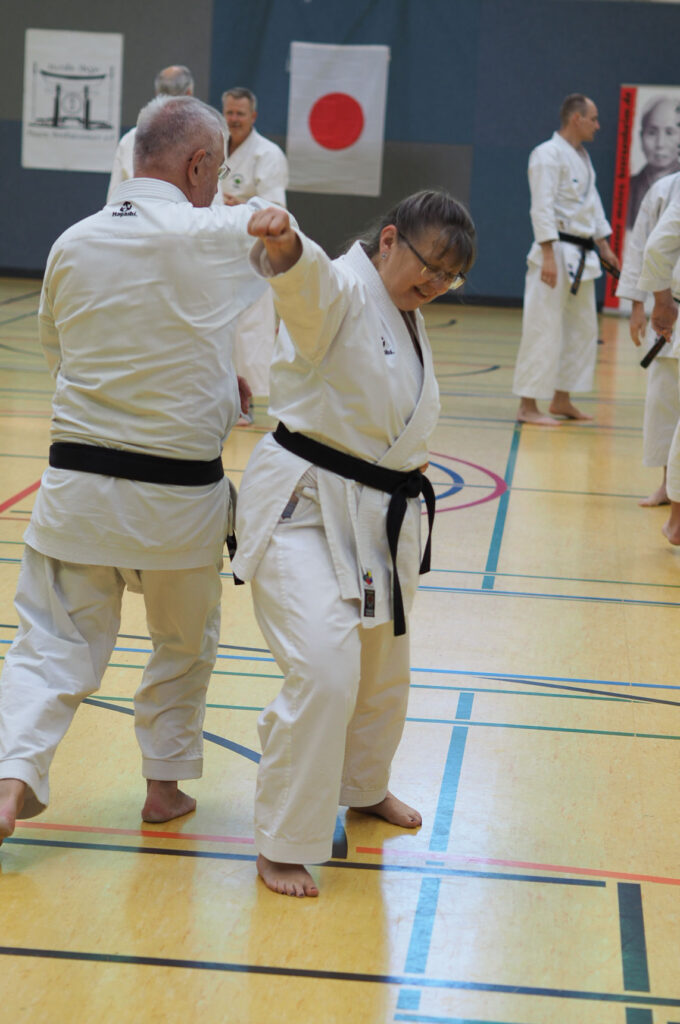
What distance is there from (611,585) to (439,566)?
59 cm

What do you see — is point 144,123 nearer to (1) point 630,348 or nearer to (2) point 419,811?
(2) point 419,811

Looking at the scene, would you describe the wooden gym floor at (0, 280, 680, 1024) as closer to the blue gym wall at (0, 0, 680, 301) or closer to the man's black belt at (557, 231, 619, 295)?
the man's black belt at (557, 231, 619, 295)

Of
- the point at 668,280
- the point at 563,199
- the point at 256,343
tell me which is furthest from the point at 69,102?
the point at 668,280

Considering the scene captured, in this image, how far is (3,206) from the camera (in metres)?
13.6

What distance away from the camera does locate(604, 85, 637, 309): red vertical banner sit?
13039 millimetres

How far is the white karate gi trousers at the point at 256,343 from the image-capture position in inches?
268

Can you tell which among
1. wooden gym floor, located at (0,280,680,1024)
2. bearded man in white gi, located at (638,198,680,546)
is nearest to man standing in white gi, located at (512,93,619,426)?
bearded man in white gi, located at (638,198,680,546)

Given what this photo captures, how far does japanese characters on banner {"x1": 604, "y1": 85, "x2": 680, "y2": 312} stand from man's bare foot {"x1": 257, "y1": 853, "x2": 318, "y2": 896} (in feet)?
37.4

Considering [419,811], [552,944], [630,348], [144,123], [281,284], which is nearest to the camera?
[281,284]

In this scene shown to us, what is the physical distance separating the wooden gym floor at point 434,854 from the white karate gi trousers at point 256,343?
2.70 metres

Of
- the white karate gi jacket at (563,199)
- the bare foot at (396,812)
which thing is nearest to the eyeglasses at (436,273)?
the bare foot at (396,812)

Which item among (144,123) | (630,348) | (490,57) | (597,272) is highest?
(490,57)

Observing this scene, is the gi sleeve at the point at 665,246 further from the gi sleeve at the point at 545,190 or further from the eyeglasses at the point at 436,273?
the eyeglasses at the point at 436,273

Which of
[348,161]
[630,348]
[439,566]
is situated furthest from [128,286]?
[348,161]
